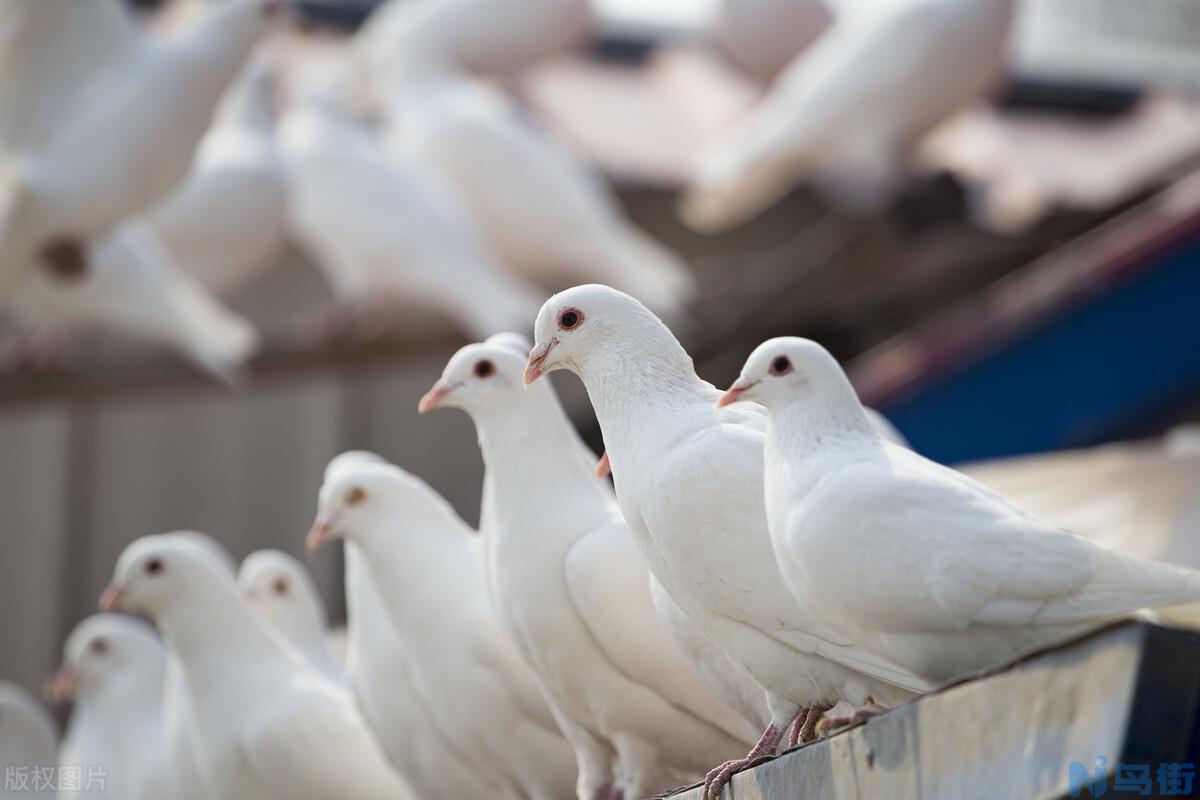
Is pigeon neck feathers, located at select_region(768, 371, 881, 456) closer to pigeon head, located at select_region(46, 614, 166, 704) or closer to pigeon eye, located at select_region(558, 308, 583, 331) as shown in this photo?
pigeon eye, located at select_region(558, 308, 583, 331)

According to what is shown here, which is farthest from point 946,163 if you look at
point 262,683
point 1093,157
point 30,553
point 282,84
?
point 262,683

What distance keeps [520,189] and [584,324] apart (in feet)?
26.7

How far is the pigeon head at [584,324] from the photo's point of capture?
18.3 ft

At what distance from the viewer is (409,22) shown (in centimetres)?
1476

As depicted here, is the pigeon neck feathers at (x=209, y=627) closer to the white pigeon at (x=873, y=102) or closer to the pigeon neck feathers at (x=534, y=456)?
the pigeon neck feathers at (x=534, y=456)

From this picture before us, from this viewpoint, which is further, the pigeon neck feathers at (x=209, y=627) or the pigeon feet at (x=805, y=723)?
the pigeon neck feathers at (x=209, y=627)

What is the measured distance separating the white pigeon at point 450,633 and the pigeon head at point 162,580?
0.86 metres

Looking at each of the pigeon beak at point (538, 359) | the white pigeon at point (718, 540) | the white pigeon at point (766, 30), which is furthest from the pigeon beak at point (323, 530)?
the white pigeon at point (766, 30)

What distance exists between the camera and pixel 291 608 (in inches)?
337

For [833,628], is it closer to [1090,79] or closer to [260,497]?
[260,497]

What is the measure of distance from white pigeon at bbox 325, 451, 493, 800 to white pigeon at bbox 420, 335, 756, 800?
0.65m

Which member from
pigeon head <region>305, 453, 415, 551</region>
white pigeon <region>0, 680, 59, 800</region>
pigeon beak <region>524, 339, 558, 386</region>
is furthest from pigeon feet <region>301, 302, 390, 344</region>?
pigeon beak <region>524, 339, 558, 386</region>

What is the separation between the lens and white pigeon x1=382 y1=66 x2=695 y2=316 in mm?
13320

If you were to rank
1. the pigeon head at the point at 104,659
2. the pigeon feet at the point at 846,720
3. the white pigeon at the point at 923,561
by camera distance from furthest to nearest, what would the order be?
the pigeon head at the point at 104,659
the pigeon feet at the point at 846,720
the white pigeon at the point at 923,561
